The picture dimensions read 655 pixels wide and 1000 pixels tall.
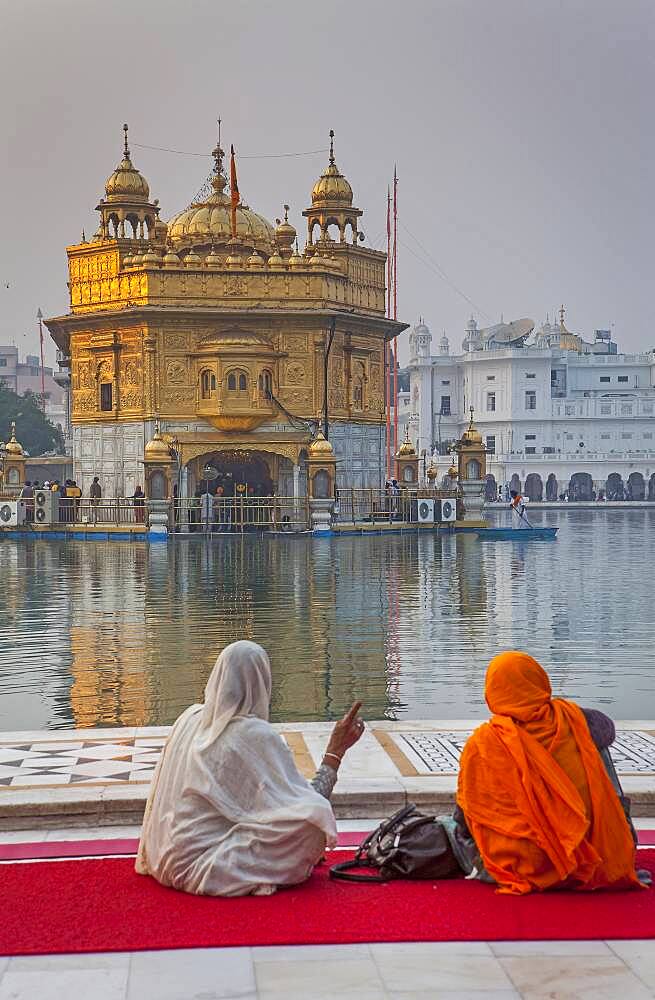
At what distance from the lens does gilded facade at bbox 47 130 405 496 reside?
127 ft

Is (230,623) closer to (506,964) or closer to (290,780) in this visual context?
(290,780)

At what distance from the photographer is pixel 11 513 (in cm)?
3600

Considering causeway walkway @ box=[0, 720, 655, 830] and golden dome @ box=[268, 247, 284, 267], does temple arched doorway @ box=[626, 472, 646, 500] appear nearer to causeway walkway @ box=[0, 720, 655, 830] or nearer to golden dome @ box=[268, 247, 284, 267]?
golden dome @ box=[268, 247, 284, 267]

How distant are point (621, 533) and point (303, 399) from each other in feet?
30.0

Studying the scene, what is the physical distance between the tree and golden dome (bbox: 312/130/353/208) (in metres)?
27.6

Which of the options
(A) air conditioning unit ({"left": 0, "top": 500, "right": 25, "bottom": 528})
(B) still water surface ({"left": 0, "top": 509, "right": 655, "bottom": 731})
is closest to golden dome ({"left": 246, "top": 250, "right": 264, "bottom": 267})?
(A) air conditioning unit ({"left": 0, "top": 500, "right": 25, "bottom": 528})

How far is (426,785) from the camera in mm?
6141

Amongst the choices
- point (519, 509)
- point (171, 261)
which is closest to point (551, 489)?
point (171, 261)

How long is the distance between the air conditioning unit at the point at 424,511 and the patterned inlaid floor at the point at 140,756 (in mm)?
29486

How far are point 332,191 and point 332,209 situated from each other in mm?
647

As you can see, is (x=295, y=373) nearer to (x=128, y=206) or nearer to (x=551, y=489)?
(x=128, y=206)

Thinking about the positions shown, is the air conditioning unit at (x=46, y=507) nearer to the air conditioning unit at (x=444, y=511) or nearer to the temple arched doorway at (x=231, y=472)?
the temple arched doorway at (x=231, y=472)

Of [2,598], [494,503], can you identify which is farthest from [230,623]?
[494,503]

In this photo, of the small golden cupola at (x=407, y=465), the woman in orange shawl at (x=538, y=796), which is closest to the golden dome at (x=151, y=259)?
the small golden cupola at (x=407, y=465)
